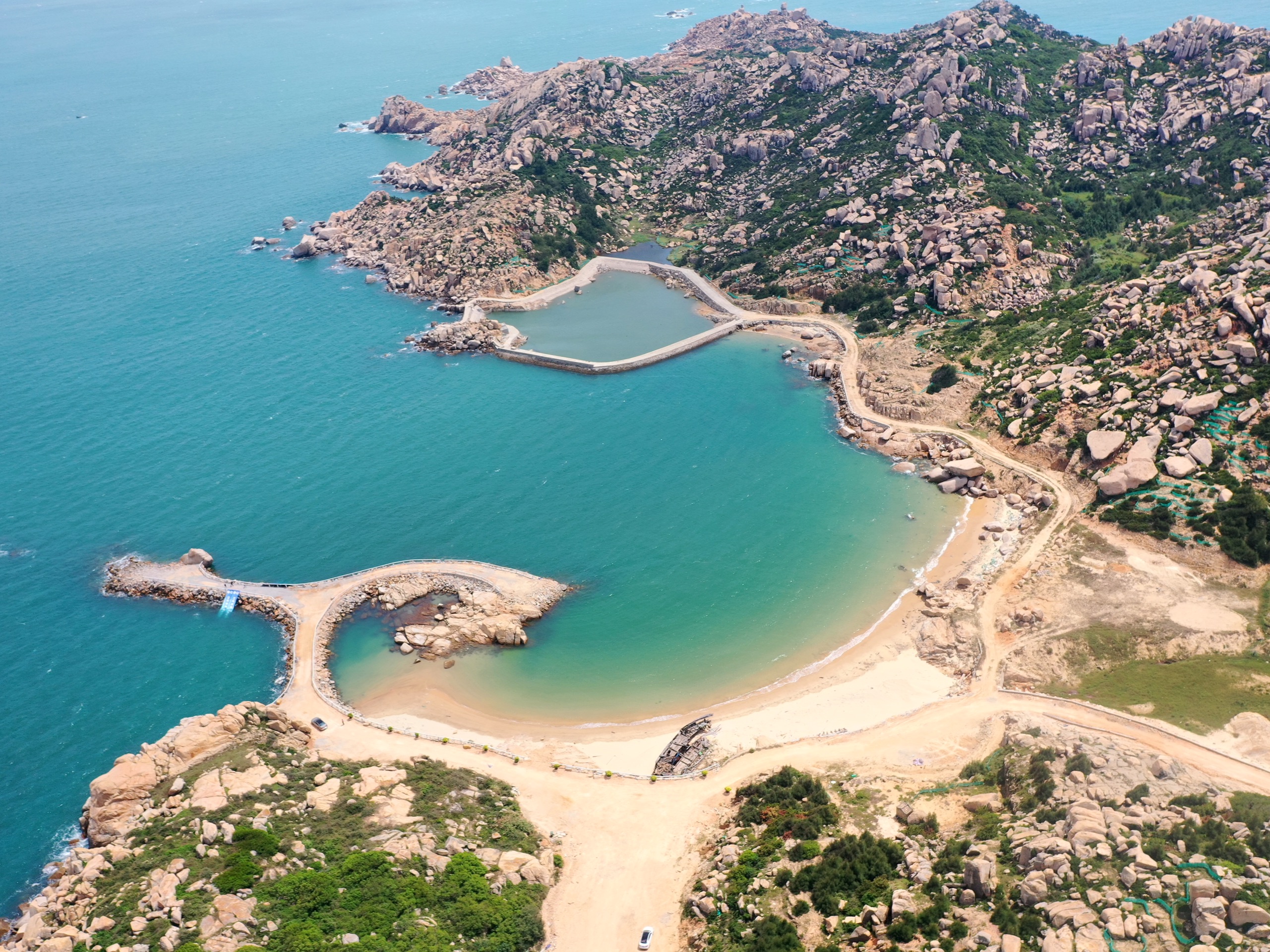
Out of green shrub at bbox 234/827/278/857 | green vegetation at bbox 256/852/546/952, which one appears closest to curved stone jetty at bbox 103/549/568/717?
green shrub at bbox 234/827/278/857

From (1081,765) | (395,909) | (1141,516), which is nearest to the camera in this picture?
(395,909)

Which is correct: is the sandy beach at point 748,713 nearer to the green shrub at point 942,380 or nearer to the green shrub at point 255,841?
the green shrub at point 255,841

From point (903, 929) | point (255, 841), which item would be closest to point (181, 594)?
point (255, 841)

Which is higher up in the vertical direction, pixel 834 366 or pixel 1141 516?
pixel 834 366

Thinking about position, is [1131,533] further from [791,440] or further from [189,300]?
[189,300]

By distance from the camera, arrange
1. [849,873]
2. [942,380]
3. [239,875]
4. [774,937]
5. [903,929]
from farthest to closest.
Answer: [942,380], [849,873], [239,875], [774,937], [903,929]

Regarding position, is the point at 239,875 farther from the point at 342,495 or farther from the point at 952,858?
the point at 342,495

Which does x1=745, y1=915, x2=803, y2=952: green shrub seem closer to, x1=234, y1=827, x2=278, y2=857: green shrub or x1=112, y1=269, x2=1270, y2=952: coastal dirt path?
x1=112, y1=269, x2=1270, y2=952: coastal dirt path
